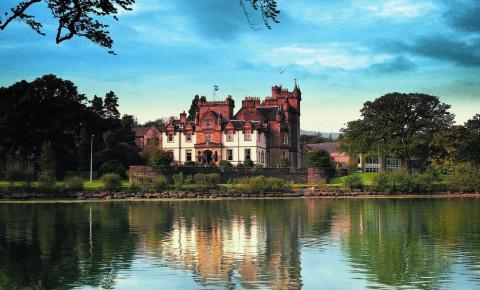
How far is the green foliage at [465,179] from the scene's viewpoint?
7950cm

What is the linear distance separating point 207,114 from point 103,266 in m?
81.1

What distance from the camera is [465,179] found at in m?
79.6

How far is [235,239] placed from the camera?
30.8m

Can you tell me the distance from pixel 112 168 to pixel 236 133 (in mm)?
24485

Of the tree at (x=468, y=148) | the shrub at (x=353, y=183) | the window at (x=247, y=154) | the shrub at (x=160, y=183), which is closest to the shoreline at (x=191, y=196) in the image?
the shrub at (x=353, y=183)

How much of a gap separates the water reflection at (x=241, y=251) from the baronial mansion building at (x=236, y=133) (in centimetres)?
5788

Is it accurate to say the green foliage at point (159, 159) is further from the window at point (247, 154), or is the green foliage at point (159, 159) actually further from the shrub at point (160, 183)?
the shrub at point (160, 183)

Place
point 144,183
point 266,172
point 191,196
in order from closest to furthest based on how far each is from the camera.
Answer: point 191,196 → point 144,183 → point 266,172

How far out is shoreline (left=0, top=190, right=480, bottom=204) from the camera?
66412 millimetres

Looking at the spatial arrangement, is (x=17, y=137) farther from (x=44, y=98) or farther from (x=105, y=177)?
(x=105, y=177)

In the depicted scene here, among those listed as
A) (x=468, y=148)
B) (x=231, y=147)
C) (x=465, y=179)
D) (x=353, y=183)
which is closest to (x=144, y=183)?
(x=353, y=183)

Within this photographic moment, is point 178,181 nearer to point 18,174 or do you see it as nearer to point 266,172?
point 266,172

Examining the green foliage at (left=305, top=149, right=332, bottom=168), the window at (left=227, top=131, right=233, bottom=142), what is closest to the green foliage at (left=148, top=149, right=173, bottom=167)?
the window at (left=227, top=131, right=233, bottom=142)

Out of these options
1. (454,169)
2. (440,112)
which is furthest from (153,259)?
(440,112)
